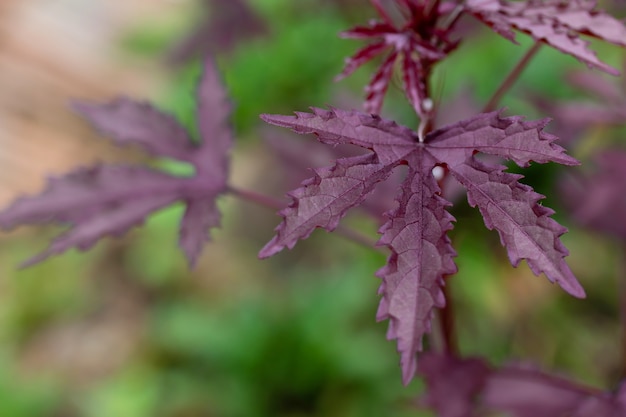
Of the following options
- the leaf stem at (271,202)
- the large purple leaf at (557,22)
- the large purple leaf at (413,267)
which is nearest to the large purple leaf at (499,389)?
the leaf stem at (271,202)

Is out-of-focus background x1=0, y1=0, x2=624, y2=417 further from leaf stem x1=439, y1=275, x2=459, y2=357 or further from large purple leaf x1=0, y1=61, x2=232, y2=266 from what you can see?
leaf stem x1=439, y1=275, x2=459, y2=357

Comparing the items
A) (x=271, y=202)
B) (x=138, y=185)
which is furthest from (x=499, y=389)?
(x=138, y=185)

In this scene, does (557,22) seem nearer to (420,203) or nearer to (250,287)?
(420,203)

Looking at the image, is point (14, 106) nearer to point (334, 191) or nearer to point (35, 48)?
point (35, 48)

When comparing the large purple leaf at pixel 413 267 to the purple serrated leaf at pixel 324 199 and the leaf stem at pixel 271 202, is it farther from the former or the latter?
the leaf stem at pixel 271 202

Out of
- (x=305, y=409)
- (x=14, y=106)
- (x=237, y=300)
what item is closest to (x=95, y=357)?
(x=237, y=300)
